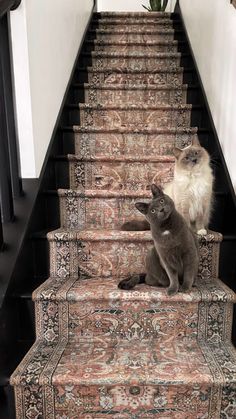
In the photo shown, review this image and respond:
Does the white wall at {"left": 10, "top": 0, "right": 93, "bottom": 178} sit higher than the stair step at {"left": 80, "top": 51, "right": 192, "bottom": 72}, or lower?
lower

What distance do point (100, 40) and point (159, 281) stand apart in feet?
8.62

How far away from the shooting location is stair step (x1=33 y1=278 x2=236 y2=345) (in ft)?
4.46

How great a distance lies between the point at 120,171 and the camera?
2.02 meters

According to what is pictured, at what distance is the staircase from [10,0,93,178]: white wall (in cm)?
25

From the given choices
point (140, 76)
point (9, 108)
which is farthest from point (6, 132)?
point (140, 76)

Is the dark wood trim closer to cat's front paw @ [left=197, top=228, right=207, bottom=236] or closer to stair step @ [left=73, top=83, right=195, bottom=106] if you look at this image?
cat's front paw @ [left=197, top=228, right=207, bottom=236]

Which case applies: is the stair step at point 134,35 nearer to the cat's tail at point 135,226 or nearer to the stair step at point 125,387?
the cat's tail at point 135,226

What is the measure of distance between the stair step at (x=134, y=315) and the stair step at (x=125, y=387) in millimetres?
155

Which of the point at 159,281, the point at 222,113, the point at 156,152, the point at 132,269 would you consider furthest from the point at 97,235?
the point at 222,113

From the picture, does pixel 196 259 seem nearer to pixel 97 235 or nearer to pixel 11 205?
pixel 97 235

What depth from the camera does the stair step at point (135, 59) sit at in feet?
9.27

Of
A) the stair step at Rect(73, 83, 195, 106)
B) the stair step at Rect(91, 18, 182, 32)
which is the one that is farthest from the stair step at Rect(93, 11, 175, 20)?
the stair step at Rect(73, 83, 195, 106)

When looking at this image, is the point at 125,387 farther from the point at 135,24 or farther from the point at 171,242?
the point at 135,24

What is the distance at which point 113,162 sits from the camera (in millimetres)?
2010
